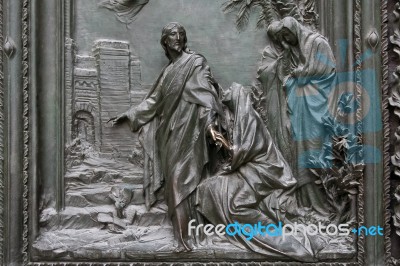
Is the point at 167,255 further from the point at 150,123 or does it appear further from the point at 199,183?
the point at 150,123

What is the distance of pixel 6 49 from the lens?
3.93 metres

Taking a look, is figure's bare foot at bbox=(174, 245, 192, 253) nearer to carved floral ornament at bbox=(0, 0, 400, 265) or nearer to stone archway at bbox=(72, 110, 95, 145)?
carved floral ornament at bbox=(0, 0, 400, 265)

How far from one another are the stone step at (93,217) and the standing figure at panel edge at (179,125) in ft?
0.31

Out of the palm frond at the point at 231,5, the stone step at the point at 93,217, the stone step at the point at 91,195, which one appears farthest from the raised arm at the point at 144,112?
the palm frond at the point at 231,5

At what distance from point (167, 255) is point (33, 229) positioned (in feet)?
3.18

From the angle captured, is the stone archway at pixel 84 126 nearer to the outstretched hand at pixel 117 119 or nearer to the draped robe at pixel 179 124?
the outstretched hand at pixel 117 119

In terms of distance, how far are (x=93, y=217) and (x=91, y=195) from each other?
0.16 meters

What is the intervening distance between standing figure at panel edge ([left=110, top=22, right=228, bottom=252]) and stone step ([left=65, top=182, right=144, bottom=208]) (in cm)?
9

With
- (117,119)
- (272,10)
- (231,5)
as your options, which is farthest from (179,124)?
(272,10)

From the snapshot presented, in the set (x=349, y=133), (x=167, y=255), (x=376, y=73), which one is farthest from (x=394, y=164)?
(x=167, y=255)

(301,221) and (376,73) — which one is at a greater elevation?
(376,73)

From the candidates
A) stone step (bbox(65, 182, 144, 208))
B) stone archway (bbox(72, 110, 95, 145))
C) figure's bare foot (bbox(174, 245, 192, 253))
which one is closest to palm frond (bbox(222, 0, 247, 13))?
stone archway (bbox(72, 110, 95, 145))

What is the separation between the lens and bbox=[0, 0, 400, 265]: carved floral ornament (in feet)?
12.7

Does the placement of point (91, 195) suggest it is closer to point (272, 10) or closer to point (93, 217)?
point (93, 217)
